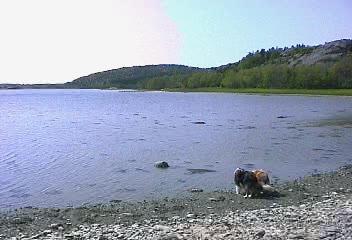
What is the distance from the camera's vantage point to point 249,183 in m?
16.8

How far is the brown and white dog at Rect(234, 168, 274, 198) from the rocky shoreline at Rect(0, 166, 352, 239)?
1.14ft

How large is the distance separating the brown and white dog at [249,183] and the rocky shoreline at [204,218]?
348 mm

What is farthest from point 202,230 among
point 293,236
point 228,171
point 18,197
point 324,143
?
point 324,143

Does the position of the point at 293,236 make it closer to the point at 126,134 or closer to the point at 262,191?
the point at 262,191

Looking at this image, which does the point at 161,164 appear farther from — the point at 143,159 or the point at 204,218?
the point at 204,218

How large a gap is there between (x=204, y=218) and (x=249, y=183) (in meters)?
3.66

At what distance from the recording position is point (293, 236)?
11.1 m

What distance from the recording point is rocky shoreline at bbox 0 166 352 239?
11.7 metres

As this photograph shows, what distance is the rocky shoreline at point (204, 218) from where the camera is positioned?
11672 mm

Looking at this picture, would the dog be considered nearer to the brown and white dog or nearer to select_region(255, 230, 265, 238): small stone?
the brown and white dog

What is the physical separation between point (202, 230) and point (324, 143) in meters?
25.1

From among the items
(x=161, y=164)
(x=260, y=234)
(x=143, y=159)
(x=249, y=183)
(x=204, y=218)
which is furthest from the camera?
(x=143, y=159)

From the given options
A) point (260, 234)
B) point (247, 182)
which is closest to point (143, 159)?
point (247, 182)

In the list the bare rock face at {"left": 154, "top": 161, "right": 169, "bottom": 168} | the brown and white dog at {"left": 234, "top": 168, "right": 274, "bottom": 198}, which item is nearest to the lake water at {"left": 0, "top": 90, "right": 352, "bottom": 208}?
the bare rock face at {"left": 154, "top": 161, "right": 169, "bottom": 168}
